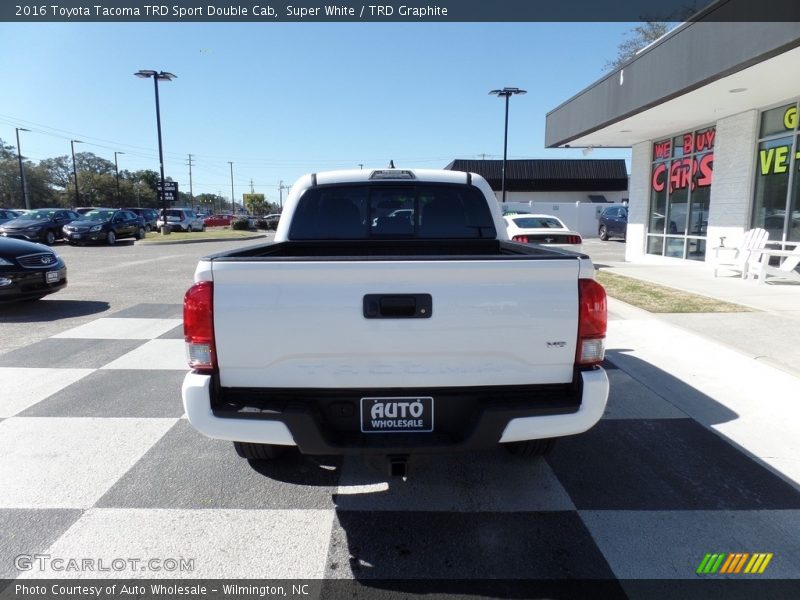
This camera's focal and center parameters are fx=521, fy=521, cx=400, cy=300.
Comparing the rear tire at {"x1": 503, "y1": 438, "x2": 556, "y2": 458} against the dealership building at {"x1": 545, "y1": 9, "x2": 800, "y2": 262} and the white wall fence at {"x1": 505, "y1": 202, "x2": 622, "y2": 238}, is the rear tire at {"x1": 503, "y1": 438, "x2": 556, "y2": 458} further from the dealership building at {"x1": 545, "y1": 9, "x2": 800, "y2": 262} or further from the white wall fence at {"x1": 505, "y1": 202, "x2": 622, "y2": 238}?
the white wall fence at {"x1": 505, "y1": 202, "x2": 622, "y2": 238}

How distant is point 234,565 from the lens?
8.23ft

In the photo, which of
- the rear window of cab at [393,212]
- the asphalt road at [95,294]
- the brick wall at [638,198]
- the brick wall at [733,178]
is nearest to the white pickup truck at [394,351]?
the rear window of cab at [393,212]

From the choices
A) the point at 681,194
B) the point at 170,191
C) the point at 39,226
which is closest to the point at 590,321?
the point at 681,194

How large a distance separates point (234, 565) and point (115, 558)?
0.60m

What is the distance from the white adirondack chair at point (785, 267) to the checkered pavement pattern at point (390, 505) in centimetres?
760

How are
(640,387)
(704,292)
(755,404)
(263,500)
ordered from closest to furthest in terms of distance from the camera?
(263,500), (755,404), (640,387), (704,292)

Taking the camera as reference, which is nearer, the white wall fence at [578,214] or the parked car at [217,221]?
the white wall fence at [578,214]

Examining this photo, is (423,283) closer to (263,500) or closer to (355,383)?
(355,383)

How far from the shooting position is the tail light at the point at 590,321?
2.52 metres

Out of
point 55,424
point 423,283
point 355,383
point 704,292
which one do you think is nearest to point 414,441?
point 355,383

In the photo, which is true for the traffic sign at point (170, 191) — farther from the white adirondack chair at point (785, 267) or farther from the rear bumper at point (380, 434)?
the rear bumper at point (380, 434)

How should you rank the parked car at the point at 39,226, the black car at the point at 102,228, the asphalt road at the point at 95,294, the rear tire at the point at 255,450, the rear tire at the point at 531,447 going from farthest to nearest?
the black car at the point at 102,228
the parked car at the point at 39,226
the asphalt road at the point at 95,294
the rear tire at the point at 531,447
the rear tire at the point at 255,450

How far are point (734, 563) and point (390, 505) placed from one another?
1765 mm
